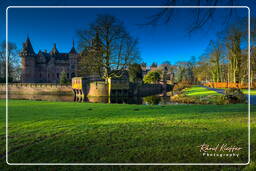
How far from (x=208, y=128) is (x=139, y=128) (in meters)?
1.06

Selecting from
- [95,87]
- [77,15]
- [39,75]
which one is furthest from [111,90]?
[77,15]

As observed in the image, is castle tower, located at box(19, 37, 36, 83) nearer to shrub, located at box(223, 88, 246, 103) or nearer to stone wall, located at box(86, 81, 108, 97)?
stone wall, located at box(86, 81, 108, 97)

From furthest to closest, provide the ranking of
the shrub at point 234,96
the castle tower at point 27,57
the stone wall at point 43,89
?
1. the stone wall at point 43,89
2. the shrub at point 234,96
3. the castle tower at point 27,57

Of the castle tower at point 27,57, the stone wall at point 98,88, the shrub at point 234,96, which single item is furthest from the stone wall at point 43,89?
the shrub at point 234,96

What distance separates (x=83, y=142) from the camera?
1799 mm

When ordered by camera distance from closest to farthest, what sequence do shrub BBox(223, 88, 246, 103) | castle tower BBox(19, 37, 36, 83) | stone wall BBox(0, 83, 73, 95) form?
castle tower BBox(19, 37, 36, 83) → shrub BBox(223, 88, 246, 103) → stone wall BBox(0, 83, 73, 95)

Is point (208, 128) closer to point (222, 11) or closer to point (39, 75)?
point (222, 11)

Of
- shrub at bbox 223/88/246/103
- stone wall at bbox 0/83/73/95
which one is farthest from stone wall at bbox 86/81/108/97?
shrub at bbox 223/88/246/103

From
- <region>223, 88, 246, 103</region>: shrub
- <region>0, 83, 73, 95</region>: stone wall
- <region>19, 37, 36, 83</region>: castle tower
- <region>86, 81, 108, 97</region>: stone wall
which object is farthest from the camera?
<region>0, 83, 73, 95</region>: stone wall

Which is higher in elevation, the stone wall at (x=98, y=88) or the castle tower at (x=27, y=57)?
the castle tower at (x=27, y=57)

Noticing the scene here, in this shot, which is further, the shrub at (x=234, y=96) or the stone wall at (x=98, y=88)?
the stone wall at (x=98, y=88)

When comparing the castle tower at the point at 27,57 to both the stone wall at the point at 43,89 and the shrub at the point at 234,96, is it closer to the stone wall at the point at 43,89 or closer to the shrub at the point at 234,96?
the shrub at the point at 234,96

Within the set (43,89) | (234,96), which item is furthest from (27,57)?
(43,89)

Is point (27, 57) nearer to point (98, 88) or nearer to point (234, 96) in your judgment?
point (234, 96)
